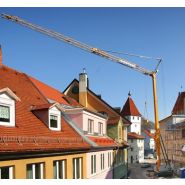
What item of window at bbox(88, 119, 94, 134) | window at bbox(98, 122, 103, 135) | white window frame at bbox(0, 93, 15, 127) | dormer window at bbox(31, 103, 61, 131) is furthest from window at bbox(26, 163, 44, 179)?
window at bbox(98, 122, 103, 135)

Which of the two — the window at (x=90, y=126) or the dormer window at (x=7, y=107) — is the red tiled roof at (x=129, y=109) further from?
the dormer window at (x=7, y=107)

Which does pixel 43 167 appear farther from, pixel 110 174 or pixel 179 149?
pixel 179 149

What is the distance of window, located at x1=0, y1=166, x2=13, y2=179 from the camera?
8.78 meters

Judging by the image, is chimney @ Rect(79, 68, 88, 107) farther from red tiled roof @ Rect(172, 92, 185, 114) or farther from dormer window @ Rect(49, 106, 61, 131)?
red tiled roof @ Rect(172, 92, 185, 114)

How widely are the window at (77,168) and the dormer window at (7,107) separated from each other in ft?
11.7

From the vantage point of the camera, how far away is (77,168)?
1349cm

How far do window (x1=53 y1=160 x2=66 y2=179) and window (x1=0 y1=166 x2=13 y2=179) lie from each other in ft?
8.41

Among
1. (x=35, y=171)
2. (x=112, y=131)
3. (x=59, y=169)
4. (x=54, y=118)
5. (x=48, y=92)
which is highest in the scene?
(x=48, y=92)

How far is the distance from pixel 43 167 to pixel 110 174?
8.33 metres

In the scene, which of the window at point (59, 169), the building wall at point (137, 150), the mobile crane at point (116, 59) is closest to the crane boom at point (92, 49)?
the mobile crane at point (116, 59)

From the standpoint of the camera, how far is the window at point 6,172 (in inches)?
346

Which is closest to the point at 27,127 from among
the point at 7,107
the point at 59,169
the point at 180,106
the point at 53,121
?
the point at 7,107

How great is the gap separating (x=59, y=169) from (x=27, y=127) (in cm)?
192

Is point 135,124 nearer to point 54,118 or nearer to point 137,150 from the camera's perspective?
point 137,150
